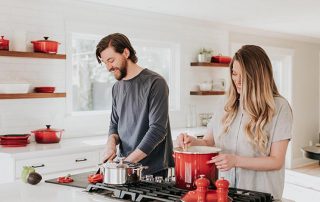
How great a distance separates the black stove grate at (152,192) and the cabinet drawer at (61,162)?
180 centimetres

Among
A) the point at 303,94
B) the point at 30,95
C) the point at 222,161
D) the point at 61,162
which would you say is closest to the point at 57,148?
the point at 61,162

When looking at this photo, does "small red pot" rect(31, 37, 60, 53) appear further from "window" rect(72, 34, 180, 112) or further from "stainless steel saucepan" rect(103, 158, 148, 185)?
"stainless steel saucepan" rect(103, 158, 148, 185)

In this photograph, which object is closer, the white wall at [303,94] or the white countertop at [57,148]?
the white countertop at [57,148]

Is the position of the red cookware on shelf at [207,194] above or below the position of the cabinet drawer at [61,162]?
above

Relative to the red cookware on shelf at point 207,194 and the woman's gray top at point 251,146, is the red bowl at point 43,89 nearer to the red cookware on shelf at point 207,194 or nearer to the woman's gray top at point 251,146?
the woman's gray top at point 251,146

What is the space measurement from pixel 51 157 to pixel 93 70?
1.59m

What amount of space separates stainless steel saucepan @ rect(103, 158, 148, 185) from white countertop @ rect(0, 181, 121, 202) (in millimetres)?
90

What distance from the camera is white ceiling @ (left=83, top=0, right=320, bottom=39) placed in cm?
470

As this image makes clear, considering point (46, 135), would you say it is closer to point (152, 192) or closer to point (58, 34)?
point (58, 34)

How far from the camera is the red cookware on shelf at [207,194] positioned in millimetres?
1585

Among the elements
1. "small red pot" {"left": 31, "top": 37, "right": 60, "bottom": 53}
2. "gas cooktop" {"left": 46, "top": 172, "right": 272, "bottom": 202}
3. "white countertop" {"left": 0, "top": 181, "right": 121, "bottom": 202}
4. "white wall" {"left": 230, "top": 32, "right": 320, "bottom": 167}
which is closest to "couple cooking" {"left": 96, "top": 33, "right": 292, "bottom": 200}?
"gas cooktop" {"left": 46, "top": 172, "right": 272, "bottom": 202}

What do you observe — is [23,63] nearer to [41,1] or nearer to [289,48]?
[41,1]

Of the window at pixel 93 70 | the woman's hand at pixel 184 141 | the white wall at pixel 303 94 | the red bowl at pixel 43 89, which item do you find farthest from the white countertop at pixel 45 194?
the white wall at pixel 303 94

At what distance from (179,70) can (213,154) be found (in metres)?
4.05
